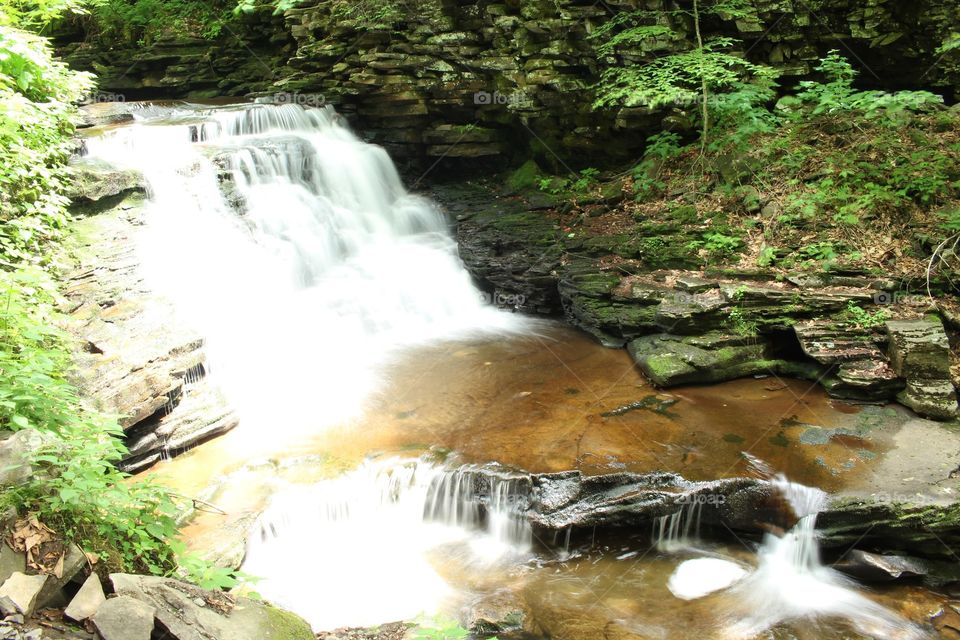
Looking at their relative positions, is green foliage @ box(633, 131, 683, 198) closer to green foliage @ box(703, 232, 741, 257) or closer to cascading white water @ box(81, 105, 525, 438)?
green foliage @ box(703, 232, 741, 257)

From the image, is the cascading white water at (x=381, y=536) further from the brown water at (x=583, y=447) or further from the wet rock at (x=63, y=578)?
the wet rock at (x=63, y=578)

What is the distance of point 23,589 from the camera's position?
247 centimetres

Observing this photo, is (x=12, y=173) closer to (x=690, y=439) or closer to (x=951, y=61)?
(x=690, y=439)

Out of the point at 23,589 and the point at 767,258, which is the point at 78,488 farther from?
the point at 767,258

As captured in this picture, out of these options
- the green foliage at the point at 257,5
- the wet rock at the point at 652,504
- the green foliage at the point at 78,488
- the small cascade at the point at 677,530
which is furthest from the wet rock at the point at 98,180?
the small cascade at the point at 677,530

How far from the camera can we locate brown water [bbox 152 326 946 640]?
4.65 m

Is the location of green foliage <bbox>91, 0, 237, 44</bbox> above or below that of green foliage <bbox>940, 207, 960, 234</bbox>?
above

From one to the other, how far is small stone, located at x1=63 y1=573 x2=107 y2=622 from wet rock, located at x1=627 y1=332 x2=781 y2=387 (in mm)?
5584

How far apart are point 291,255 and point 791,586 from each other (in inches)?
294

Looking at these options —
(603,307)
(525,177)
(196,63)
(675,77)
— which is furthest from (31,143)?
(196,63)

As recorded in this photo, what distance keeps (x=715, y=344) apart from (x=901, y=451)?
2.10 m

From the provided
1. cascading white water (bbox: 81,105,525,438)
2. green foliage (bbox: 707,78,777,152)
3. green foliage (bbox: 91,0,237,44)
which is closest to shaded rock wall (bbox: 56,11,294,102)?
green foliage (bbox: 91,0,237,44)

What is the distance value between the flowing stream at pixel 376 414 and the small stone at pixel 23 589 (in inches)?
93.4

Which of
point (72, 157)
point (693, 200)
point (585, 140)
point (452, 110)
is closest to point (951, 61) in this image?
point (693, 200)
